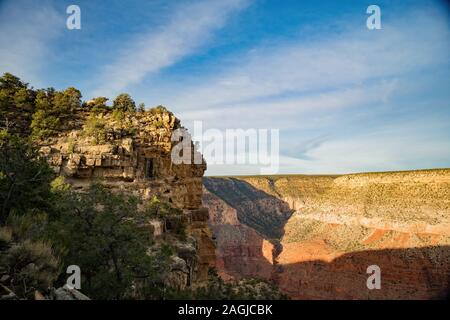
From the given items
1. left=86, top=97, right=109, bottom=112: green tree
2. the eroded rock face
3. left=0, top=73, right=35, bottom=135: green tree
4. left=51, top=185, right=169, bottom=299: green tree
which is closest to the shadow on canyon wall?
the eroded rock face

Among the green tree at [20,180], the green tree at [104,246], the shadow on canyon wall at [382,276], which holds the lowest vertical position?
the shadow on canyon wall at [382,276]

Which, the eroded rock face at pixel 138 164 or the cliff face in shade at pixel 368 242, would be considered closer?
the eroded rock face at pixel 138 164

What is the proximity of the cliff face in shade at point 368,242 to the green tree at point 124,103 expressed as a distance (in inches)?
1749

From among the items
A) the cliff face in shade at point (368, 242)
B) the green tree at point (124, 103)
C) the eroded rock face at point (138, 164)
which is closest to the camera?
the eroded rock face at point (138, 164)

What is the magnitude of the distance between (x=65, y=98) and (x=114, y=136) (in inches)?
329

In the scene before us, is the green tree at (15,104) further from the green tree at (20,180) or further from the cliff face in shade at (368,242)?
the cliff face in shade at (368,242)

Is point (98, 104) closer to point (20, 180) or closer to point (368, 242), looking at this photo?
point (20, 180)

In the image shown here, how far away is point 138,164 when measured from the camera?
2669cm

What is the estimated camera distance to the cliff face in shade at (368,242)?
159 ft

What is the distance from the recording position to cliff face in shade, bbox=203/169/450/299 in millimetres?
48375

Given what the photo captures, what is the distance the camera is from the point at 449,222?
49188 millimetres

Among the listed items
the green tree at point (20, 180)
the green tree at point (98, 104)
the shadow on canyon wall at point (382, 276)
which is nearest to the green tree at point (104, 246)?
the green tree at point (20, 180)

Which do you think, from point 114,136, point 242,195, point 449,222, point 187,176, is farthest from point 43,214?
point 242,195
